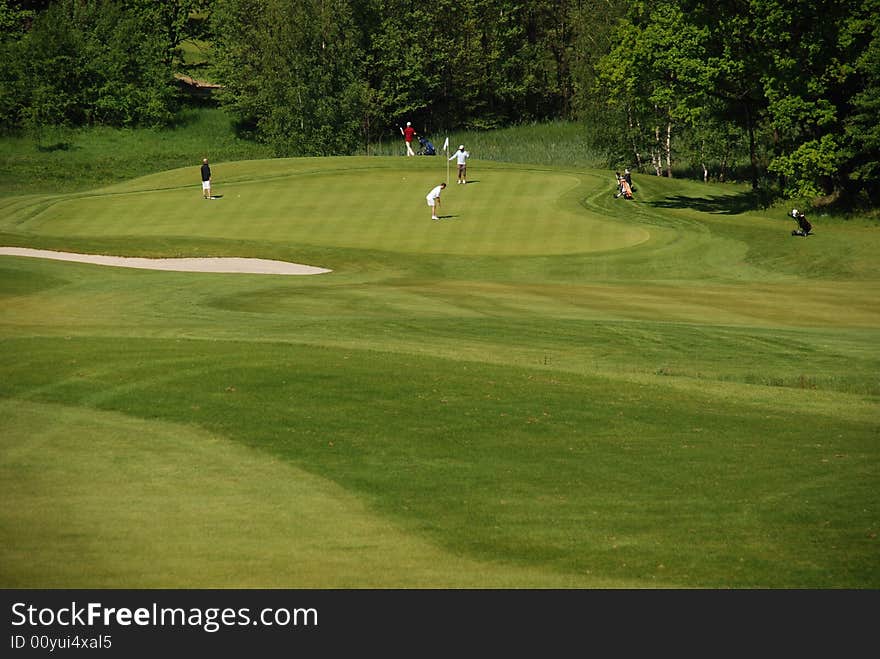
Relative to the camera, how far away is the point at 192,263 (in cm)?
4272

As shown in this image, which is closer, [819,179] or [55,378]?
[55,378]

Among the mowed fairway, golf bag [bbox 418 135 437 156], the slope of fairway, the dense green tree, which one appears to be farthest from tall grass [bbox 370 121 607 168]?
the slope of fairway

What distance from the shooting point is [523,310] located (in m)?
31.5

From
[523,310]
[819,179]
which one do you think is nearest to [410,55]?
[819,179]

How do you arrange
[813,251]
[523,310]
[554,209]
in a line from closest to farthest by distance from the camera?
[523,310] → [813,251] → [554,209]

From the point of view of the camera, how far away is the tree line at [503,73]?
52.3m

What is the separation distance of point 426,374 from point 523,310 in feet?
32.4

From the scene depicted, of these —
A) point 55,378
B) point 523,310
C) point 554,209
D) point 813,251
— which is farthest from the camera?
point 554,209

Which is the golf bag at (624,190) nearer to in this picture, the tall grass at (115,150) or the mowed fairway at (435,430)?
the mowed fairway at (435,430)

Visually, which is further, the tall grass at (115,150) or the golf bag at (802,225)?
the tall grass at (115,150)

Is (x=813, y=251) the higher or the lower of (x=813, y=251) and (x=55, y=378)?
the lower

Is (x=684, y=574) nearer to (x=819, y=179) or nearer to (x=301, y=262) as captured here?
(x=301, y=262)

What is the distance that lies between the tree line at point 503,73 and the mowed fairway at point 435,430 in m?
16.2

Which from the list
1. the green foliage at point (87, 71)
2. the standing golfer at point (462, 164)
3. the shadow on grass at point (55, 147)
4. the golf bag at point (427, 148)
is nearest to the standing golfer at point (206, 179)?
the standing golfer at point (462, 164)
